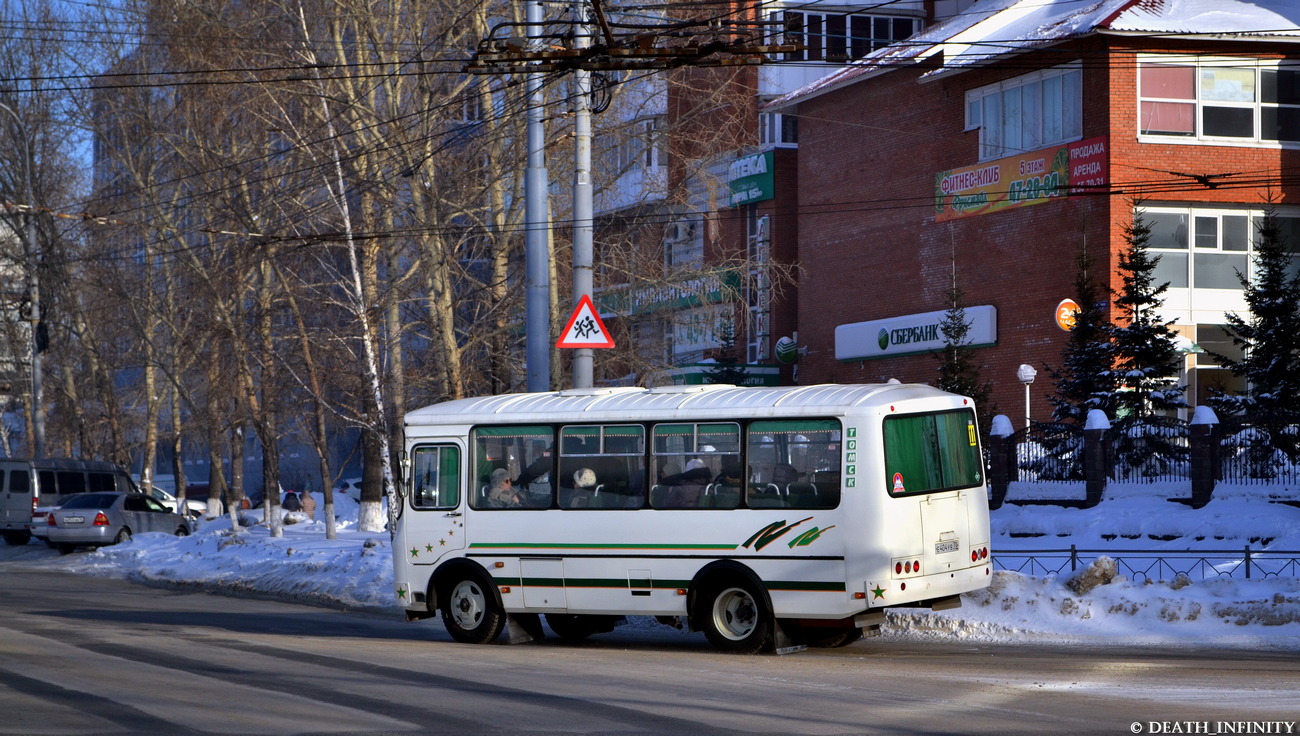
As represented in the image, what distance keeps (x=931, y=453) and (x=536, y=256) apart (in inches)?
281

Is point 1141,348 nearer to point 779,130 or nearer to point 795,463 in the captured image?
point 795,463

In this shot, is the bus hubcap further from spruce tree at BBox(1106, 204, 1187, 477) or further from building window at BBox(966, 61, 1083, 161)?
building window at BBox(966, 61, 1083, 161)

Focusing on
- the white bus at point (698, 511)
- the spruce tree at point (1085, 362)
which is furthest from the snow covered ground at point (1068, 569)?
the spruce tree at point (1085, 362)

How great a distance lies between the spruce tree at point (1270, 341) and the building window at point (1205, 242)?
9.67 feet

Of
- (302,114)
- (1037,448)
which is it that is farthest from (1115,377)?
(302,114)

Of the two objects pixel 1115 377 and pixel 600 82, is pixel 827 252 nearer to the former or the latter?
pixel 1115 377

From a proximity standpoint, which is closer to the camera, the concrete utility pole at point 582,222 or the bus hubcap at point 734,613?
the bus hubcap at point 734,613

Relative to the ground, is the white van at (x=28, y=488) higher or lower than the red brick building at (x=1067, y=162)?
lower

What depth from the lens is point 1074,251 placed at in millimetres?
34000

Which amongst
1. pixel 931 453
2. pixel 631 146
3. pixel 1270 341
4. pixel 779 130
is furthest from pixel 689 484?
pixel 779 130

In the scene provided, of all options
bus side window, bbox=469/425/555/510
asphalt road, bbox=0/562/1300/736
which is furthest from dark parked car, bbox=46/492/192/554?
bus side window, bbox=469/425/555/510

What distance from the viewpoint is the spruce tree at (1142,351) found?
1172 inches

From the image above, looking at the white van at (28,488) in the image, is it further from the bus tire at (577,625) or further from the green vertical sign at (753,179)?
the bus tire at (577,625)

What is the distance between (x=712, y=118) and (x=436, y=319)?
6385 mm
